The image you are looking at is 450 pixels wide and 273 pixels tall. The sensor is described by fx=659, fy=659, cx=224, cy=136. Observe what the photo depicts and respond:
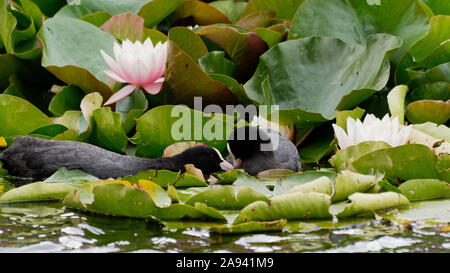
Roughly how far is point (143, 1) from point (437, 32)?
76.8 inches

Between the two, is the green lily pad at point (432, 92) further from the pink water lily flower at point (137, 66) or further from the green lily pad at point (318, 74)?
the pink water lily flower at point (137, 66)

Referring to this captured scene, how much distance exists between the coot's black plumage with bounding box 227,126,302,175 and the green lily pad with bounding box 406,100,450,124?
0.69 meters

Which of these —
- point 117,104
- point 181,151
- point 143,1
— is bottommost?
point 181,151

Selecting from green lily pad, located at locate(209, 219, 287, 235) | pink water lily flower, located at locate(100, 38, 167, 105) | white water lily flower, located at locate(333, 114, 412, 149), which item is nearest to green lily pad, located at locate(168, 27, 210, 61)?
pink water lily flower, located at locate(100, 38, 167, 105)

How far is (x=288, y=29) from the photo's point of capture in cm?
419

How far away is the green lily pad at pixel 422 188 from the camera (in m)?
2.62

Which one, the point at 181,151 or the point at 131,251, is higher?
the point at 181,151

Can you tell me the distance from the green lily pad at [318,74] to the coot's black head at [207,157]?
41cm

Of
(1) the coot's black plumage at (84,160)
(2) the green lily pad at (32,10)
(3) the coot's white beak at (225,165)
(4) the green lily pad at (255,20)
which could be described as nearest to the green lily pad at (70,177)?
(1) the coot's black plumage at (84,160)

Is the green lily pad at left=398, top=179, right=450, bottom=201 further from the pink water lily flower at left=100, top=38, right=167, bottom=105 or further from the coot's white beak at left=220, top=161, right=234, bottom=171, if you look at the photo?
the pink water lily flower at left=100, top=38, right=167, bottom=105

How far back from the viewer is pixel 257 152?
335 cm

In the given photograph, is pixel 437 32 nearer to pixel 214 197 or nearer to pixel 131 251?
pixel 214 197
